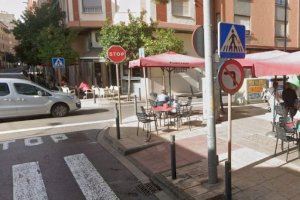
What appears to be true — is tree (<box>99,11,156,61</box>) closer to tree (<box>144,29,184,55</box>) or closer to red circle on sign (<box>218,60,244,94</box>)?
tree (<box>144,29,184,55</box>)

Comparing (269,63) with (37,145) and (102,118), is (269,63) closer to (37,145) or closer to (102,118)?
(37,145)

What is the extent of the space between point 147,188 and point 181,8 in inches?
785

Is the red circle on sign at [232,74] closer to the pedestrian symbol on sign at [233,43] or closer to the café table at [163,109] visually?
the pedestrian symbol on sign at [233,43]

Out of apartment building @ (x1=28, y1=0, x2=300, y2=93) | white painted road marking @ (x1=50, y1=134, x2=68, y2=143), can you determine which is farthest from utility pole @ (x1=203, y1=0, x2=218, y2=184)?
apartment building @ (x1=28, y1=0, x2=300, y2=93)

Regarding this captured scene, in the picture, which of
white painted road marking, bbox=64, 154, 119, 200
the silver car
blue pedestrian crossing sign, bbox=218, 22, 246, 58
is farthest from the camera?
the silver car

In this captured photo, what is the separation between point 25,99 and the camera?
1359cm

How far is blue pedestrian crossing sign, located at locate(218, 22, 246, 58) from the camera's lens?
204 inches

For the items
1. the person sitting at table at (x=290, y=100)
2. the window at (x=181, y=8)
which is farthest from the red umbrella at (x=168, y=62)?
the window at (x=181, y=8)

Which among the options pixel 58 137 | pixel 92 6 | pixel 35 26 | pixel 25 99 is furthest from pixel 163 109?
pixel 35 26

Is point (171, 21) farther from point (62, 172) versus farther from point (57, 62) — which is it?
point (62, 172)

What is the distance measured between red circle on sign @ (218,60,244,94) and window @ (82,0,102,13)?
2070 centimetres

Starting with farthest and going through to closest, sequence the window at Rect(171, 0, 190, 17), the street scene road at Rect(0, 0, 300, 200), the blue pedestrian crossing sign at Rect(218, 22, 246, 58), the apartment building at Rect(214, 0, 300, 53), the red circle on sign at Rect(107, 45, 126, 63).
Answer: the apartment building at Rect(214, 0, 300, 53), the window at Rect(171, 0, 190, 17), the red circle on sign at Rect(107, 45, 126, 63), the street scene road at Rect(0, 0, 300, 200), the blue pedestrian crossing sign at Rect(218, 22, 246, 58)

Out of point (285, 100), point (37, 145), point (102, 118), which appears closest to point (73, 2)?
point (102, 118)

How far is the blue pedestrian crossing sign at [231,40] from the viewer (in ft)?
17.0
